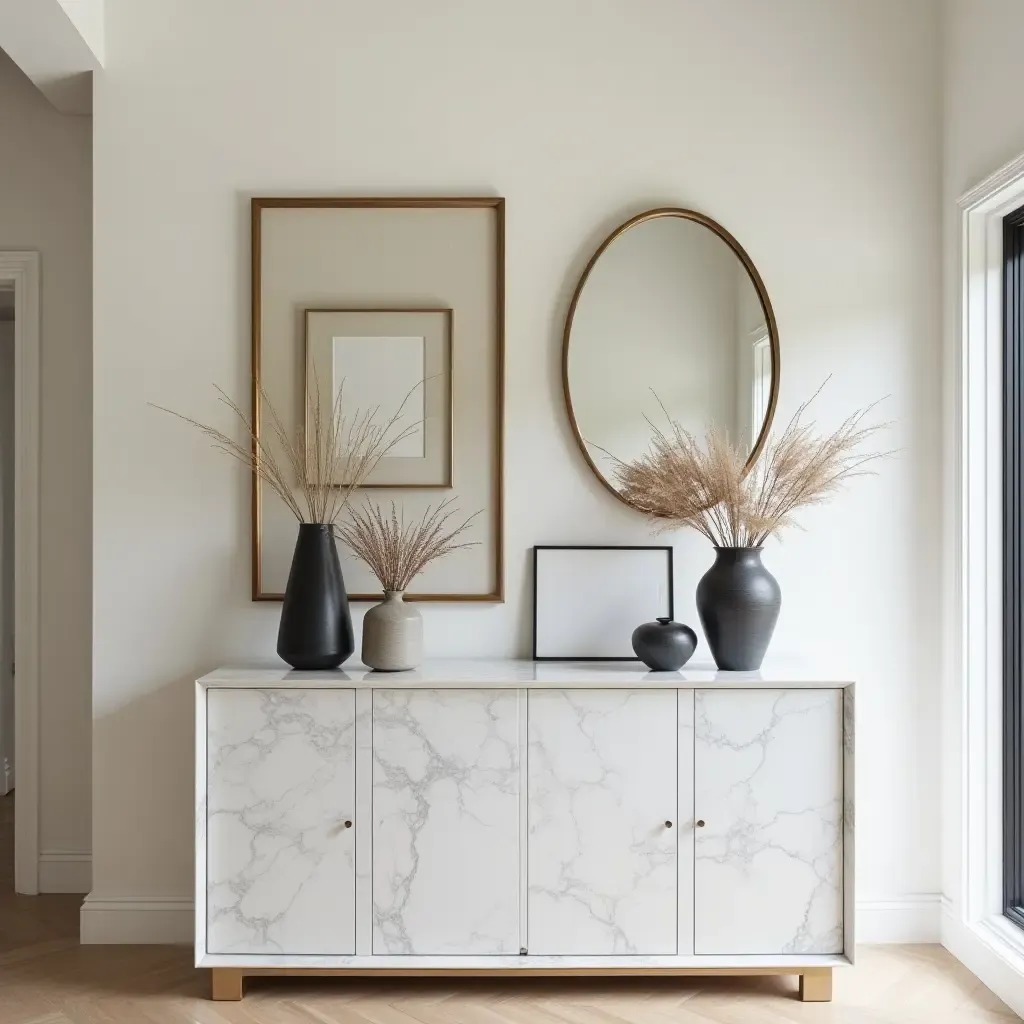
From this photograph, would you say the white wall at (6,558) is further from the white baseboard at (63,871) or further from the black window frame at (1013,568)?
the black window frame at (1013,568)

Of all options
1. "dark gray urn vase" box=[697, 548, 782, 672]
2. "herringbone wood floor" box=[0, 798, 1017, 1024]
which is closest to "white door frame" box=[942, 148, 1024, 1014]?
"herringbone wood floor" box=[0, 798, 1017, 1024]

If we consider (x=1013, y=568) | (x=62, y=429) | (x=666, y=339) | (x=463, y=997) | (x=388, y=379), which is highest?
(x=666, y=339)

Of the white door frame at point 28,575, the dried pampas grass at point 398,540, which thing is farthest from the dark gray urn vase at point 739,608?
the white door frame at point 28,575

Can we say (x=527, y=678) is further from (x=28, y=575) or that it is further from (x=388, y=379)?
(x=28, y=575)

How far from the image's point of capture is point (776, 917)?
2.35 metres

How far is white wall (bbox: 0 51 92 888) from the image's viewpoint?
2994 millimetres

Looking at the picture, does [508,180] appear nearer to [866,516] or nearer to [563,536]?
[563,536]

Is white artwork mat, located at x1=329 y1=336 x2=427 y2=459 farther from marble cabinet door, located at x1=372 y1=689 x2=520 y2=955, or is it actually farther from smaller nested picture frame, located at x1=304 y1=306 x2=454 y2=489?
marble cabinet door, located at x1=372 y1=689 x2=520 y2=955

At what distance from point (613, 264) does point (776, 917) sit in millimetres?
1807

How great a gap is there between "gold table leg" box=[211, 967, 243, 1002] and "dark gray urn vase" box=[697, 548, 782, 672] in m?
1.47

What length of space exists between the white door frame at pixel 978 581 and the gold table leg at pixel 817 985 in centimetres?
47

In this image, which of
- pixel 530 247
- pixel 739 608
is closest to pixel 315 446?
pixel 530 247

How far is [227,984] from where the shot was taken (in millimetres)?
2354

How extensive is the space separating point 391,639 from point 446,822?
0.48 meters
